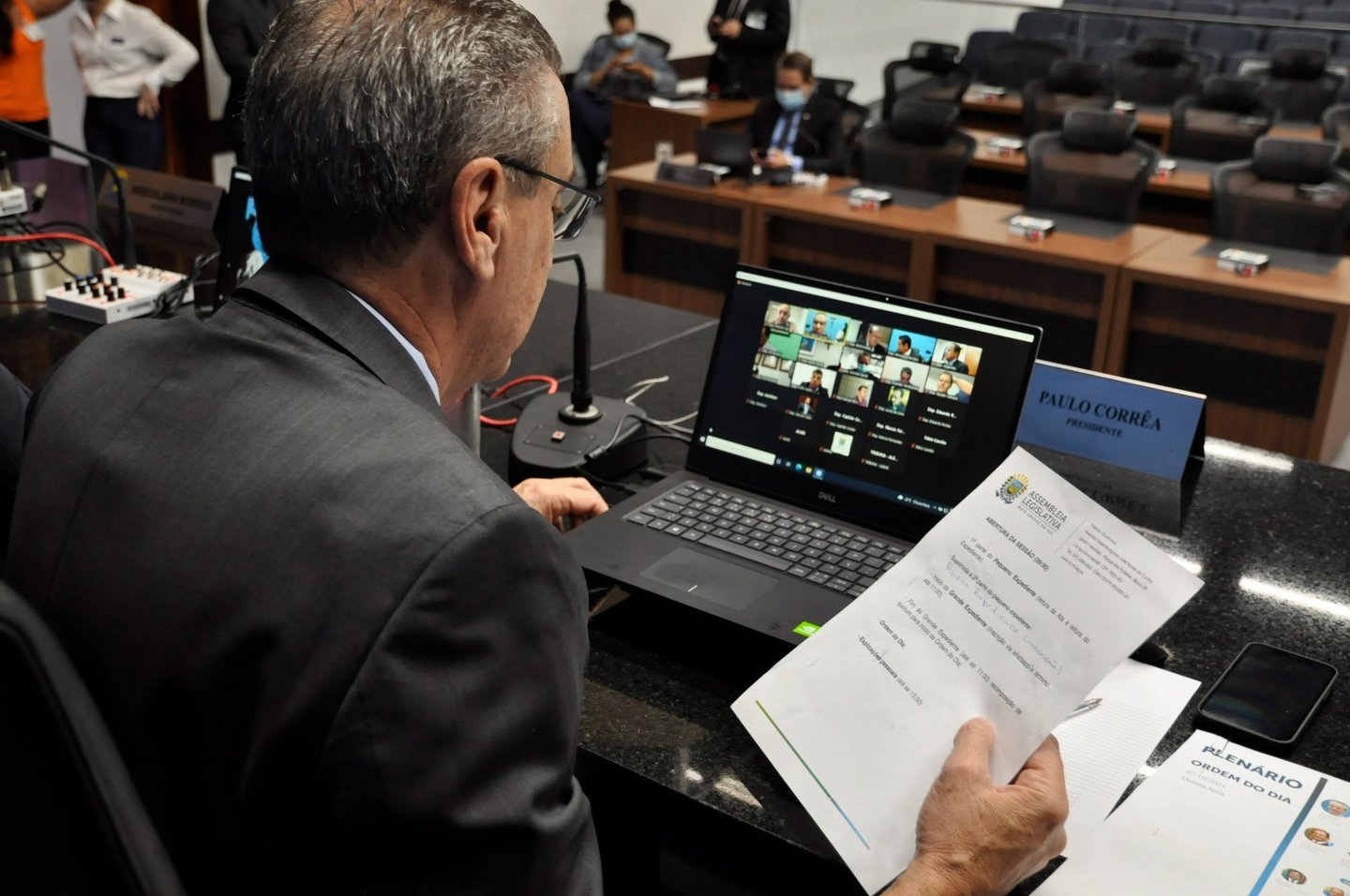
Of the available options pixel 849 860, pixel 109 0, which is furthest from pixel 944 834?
pixel 109 0

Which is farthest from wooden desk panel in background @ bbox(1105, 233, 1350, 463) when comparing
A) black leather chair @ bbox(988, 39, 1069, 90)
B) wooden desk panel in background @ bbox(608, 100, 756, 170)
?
black leather chair @ bbox(988, 39, 1069, 90)

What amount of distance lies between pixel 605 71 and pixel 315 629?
708cm

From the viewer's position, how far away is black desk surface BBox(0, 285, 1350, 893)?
1026 mm

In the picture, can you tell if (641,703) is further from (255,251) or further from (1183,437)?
(255,251)

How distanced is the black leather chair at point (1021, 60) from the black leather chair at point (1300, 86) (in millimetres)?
1188

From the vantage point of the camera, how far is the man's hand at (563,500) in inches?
54.6

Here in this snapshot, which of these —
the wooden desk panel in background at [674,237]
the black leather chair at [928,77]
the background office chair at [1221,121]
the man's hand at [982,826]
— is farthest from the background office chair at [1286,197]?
the man's hand at [982,826]

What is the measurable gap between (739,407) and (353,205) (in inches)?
26.3

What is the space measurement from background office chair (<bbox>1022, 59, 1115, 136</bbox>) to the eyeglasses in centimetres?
560

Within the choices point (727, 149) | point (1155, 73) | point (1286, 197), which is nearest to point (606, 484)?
point (727, 149)

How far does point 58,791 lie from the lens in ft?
1.86

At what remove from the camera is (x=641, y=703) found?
114 centimetres

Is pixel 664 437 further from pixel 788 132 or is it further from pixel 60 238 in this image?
pixel 788 132

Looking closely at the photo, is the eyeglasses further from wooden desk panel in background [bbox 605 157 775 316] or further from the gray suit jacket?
wooden desk panel in background [bbox 605 157 775 316]
